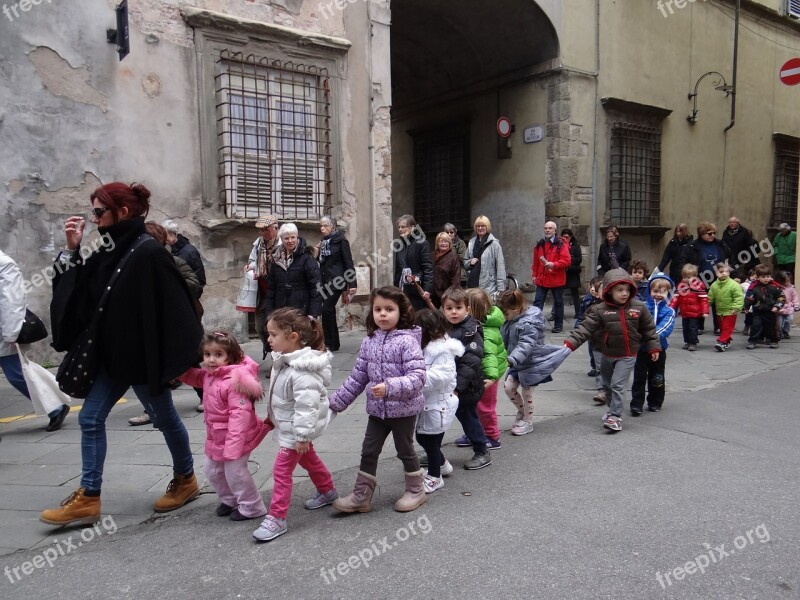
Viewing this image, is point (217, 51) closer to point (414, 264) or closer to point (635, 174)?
point (414, 264)

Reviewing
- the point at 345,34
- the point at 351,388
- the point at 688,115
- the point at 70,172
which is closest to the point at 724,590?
the point at 351,388

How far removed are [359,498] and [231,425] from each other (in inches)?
31.1

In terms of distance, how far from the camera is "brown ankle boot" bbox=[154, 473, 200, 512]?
357cm

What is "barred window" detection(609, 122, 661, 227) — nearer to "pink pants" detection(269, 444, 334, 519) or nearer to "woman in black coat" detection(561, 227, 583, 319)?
"woman in black coat" detection(561, 227, 583, 319)

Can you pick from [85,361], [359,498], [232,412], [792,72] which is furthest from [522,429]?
[792,72]

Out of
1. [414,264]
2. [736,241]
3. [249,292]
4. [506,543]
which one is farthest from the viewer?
[736,241]

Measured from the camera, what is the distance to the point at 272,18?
A: 8609 mm

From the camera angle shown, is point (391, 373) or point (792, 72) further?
point (792, 72)

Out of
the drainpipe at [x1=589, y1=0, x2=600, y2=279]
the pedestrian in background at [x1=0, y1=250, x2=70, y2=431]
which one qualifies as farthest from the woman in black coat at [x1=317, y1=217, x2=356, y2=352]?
the drainpipe at [x1=589, y1=0, x2=600, y2=279]

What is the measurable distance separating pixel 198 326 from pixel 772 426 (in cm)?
439

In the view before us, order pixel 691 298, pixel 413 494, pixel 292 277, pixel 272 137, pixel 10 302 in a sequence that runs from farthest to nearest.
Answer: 1. pixel 272 137
2. pixel 691 298
3. pixel 292 277
4. pixel 10 302
5. pixel 413 494

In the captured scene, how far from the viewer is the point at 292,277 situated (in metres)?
6.59

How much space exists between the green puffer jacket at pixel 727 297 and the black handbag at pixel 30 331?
7.75 meters

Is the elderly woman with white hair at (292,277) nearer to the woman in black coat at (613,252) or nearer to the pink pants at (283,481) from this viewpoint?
the pink pants at (283,481)
